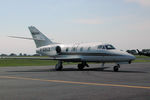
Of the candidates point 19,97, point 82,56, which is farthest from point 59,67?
point 19,97

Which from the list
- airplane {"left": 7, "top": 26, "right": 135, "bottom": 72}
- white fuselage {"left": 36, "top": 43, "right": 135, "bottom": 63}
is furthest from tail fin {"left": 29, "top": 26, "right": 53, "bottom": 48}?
white fuselage {"left": 36, "top": 43, "right": 135, "bottom": 63}

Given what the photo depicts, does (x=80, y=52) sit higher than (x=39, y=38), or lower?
lower

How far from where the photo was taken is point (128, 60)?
21516 millimetres

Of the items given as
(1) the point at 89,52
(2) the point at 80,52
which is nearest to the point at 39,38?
(2) the point at 80,52

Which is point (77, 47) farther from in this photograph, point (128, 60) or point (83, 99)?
point (83, 99)

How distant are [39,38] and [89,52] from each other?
1020 centimetres

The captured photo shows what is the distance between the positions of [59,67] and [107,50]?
5.84m

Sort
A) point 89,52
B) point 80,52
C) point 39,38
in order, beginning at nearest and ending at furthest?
1. point 89,52
2. point 80,52
3. point 39,38

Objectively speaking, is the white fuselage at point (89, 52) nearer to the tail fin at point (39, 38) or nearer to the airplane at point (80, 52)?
the airplane at point (80, 52)

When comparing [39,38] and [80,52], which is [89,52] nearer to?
[80,52]

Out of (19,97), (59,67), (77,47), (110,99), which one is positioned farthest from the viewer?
(77,47)

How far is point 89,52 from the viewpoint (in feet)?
82.5

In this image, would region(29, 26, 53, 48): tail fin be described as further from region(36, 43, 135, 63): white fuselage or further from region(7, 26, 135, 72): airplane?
region(36, 43, 135, 63): white fuselage

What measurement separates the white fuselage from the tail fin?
0.90 m
